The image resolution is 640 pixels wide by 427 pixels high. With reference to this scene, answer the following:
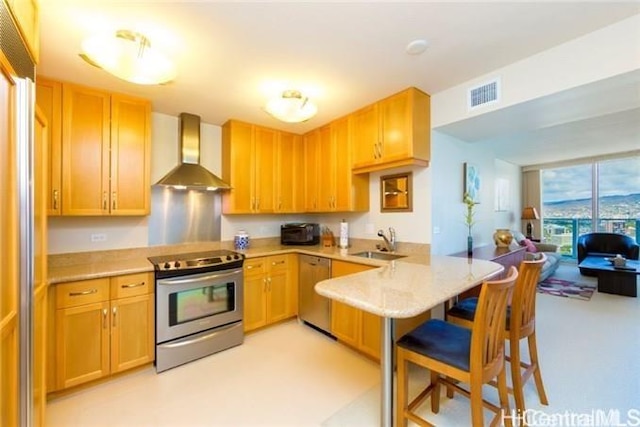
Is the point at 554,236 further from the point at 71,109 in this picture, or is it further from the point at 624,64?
the point at 71,109

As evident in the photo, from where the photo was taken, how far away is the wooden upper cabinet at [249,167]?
334 centimetres

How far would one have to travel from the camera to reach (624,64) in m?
1.72

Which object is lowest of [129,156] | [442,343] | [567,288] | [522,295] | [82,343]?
[567,288]

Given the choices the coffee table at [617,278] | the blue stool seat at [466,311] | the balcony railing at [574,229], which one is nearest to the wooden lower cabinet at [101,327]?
the blue stool seat at [466,311]

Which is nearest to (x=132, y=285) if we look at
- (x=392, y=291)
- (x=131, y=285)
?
(x=131, y=285)

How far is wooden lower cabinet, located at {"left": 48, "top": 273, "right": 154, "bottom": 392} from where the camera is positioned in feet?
6.74

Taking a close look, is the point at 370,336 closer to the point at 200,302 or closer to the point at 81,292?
the point at 200,302

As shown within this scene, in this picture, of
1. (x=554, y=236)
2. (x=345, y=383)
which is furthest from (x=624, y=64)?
(x=554, y=236)

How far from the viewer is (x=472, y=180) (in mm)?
3465

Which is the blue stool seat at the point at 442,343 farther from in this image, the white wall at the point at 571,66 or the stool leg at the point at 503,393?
the white wall at the point at 571,66

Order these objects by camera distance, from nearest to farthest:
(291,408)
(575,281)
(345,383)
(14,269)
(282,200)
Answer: (14,269), (291,408), (345,383), (282,200), (575,281)

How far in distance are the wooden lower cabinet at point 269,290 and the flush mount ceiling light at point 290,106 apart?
5.41 feet

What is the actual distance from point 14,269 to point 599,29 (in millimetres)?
3476

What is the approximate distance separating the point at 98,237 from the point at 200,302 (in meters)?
1.25
